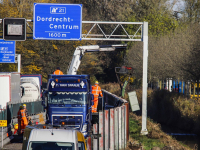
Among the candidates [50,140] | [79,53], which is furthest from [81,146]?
[79,53]

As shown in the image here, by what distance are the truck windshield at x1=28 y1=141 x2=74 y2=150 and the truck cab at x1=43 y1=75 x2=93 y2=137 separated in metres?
8.19

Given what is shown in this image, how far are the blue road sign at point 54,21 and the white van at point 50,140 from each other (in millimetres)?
12181

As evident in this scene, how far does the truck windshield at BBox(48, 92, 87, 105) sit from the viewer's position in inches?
689

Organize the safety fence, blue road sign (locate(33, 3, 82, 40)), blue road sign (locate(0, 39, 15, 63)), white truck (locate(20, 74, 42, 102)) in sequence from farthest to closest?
blue road sign (locate(0, 39, 15, 63)) < white truck (locate(20, 74, 42, 102)) < blue road sign (locate(33, 3, 82, 40)) < the safety fence

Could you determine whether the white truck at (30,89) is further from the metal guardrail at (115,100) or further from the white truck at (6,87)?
the white truck at (6,87)

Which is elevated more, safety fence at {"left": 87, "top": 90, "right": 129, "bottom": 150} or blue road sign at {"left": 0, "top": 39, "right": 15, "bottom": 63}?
blue road sign at {"left": 0, "top": 39, "right": 15, "bottom": 63}

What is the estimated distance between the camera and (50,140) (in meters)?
8.73

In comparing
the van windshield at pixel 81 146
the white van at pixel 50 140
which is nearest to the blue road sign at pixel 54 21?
the van windshield at pixel 81 146

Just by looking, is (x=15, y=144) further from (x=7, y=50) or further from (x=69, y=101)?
(x=7, y=50)

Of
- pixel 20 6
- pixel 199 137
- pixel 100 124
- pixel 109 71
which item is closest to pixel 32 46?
pixel 20 6

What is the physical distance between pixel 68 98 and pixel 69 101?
16 centimetres

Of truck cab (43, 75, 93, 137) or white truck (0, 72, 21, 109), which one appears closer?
truck cab (43, 75, 93, 137)

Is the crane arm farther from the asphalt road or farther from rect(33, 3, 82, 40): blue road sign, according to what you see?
the asphalt road


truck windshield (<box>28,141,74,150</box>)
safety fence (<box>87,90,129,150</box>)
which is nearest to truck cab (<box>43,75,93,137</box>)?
safety fence (<box>87,90,129,150</box>)
